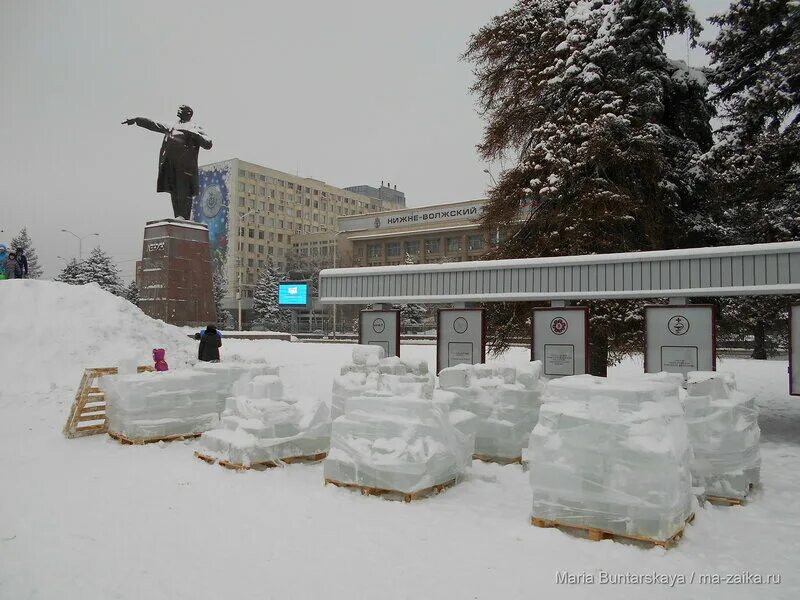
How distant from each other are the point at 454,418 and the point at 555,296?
3.71m

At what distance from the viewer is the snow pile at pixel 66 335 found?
1417 cm

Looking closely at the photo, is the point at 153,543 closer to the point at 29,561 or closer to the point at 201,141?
the point at 29,561

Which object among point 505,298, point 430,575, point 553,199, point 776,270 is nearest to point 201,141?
point 553,199

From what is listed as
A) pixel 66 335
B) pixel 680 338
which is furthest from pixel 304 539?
pixel 66 335

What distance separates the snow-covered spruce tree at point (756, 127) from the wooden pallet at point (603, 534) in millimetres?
8937

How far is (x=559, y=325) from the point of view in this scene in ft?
36.2

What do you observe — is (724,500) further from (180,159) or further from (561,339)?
(180,159)

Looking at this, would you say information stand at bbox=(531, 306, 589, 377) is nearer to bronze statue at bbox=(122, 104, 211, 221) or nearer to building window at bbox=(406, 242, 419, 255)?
bronze statue at bbox=(122, 104, 211, 221)

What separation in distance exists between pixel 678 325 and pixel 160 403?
8.68 meters

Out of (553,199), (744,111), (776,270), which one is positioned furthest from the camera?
(553,199)

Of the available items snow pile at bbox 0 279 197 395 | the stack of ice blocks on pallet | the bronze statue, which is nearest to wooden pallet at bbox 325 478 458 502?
the stack of ice blocks on pallet

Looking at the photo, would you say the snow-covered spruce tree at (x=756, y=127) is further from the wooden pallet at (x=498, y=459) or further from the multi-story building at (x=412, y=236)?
the multi-story building at (x=412, y=236)

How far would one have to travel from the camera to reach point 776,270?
897 centimetres

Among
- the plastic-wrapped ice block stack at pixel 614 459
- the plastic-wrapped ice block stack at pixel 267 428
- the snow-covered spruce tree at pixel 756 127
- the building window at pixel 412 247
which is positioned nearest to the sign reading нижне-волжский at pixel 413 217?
the building window at pixel 412 247
